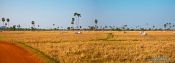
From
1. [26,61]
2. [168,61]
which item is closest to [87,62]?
[168,61]

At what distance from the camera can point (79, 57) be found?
27688 mm

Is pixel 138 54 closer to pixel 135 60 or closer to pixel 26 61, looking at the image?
pixel 135 60

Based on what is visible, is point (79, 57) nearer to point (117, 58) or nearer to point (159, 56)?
point (117, 58)

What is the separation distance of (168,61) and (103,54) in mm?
6211

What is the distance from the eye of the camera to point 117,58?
2839 cm

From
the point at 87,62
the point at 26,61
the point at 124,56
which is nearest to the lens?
the point at 26,61

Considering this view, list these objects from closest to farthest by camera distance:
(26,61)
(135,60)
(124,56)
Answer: (26,61), (135,60), (124,56)

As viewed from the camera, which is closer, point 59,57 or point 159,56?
point 59,57

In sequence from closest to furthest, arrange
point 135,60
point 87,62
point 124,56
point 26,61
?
point 26,61 → point 87,62 → point 135,60 → point 124,56

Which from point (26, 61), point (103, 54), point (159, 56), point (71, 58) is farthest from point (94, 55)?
point (26, 61)

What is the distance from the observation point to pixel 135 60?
90.7 ft

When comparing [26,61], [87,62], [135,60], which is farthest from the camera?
[135,60]

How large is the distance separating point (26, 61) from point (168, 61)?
38.3ft

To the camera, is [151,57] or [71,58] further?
[151,57]
